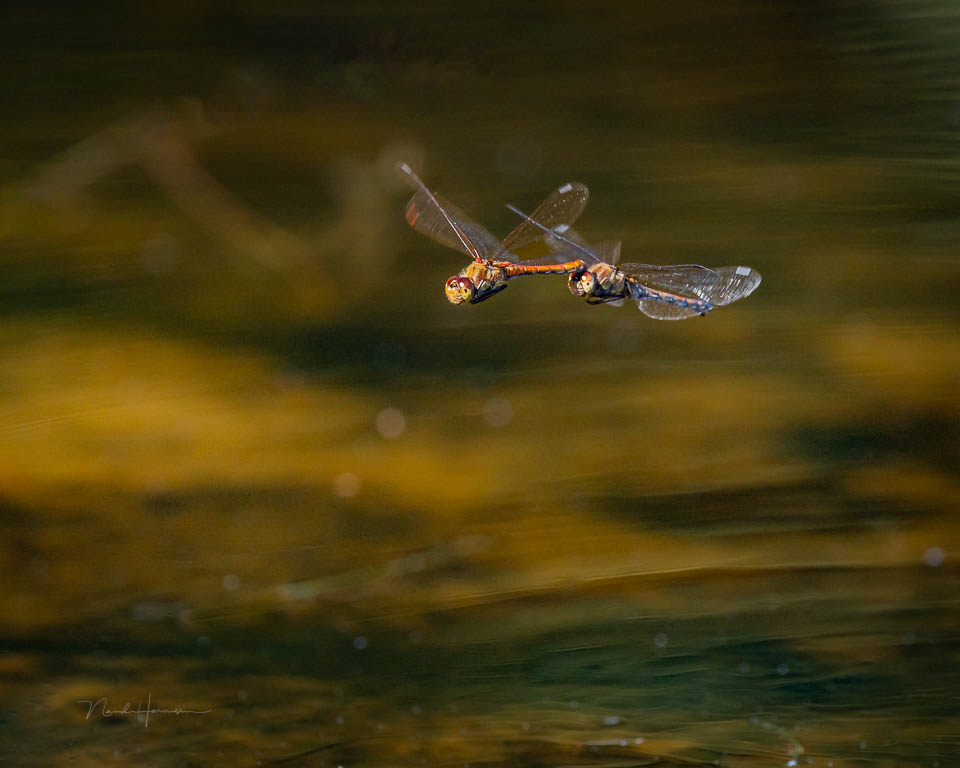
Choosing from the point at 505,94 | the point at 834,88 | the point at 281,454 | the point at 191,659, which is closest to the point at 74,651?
the point at 191,659

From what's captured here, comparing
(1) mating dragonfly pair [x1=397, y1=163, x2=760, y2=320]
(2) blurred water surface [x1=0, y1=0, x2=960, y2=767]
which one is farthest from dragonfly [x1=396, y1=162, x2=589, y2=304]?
(2) blurred water surface [x1=0, y1=0, x2=960, y2=767]

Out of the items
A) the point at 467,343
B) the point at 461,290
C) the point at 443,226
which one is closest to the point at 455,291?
the point at 461,290

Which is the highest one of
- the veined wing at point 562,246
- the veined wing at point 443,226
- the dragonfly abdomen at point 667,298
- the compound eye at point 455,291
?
the veined wing at point 443,226

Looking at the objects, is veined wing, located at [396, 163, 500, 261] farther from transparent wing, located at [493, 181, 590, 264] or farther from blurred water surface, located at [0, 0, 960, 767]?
blurred water surface, located at [0, 0, 960, 767]

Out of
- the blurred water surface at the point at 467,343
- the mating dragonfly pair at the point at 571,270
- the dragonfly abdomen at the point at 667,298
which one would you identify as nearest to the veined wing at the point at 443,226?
the mating dragonfly pair at the point at 571,270

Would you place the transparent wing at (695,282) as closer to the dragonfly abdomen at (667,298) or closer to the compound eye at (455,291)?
the dragonfly abdomen at (667,298)

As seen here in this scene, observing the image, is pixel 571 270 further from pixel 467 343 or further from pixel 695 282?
pixel 467 343

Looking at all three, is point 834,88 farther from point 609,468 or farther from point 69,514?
point 69,514

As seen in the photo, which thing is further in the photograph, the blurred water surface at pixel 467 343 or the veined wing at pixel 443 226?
the blurred water surface at pixel 467 343

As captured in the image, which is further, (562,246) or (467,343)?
(467,343)
